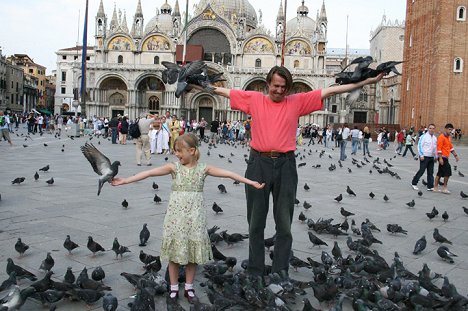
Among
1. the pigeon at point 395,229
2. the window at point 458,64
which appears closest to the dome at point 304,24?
the window at point 458,64

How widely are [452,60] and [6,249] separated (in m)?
36.6

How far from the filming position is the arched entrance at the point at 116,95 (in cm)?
5416

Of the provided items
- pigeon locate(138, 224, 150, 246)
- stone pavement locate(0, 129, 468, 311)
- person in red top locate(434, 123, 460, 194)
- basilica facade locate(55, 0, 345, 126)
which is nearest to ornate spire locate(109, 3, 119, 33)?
basilica facade locate(55, 0, 345, 126)

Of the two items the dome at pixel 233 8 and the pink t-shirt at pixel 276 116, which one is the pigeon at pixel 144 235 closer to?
the pink t-shirt at pixel 276 116

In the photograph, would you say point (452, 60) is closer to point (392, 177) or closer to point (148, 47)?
point (392, 177)

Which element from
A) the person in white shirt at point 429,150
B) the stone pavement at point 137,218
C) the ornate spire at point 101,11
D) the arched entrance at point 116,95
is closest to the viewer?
the stone pavement at point 137,218

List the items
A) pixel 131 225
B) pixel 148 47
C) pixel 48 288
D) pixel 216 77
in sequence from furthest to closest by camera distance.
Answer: pixel 148 47 < pixel 131 225 < pixel 216 77 < pixel 48 288

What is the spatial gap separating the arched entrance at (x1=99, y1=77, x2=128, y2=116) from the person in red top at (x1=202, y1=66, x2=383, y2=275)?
→ 52015 millimetres

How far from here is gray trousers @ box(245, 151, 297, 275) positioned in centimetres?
380

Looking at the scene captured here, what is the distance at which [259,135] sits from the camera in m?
3.83

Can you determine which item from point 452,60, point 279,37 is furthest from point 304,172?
point 279,37

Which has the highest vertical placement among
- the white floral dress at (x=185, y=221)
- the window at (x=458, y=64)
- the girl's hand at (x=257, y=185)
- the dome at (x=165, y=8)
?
the dome at (x=165, y=8)

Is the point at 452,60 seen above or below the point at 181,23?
below

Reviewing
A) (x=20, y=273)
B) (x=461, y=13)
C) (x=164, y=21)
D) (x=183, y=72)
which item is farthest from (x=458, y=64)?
(x=164, y=21)
